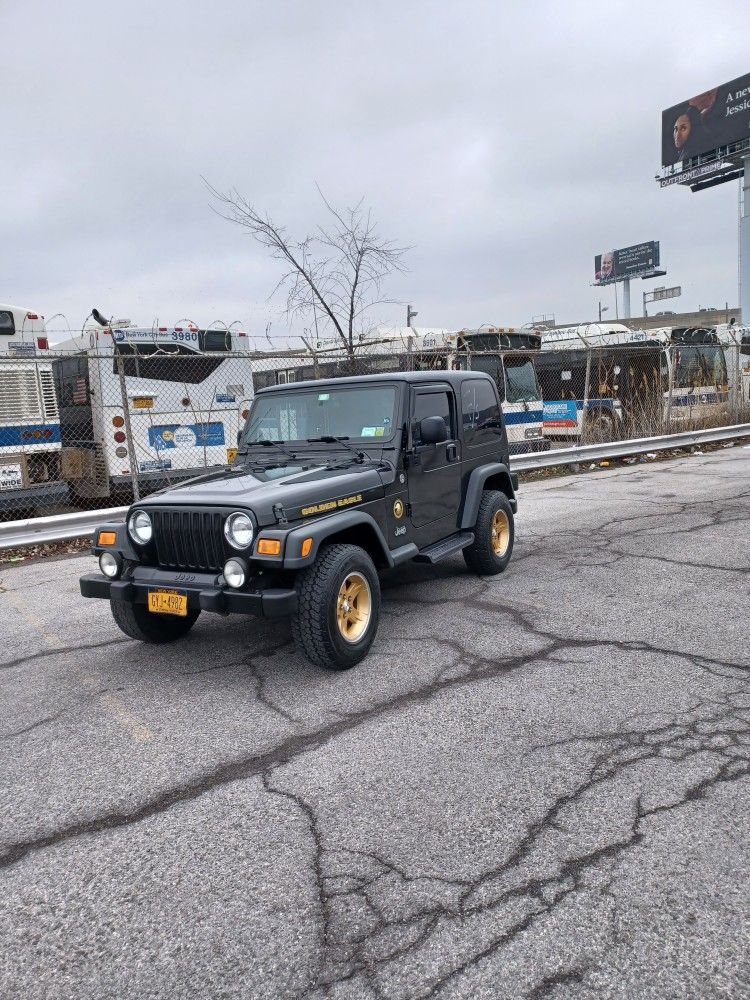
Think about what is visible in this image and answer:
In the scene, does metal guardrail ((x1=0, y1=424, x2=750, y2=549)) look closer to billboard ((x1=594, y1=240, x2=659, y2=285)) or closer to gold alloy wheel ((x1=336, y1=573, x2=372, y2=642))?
gold alloy wheel ((x1=336, y1=573, x2=372, y2=642))

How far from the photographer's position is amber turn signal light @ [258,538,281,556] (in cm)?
417

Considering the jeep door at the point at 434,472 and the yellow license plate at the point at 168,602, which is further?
the jeep door at the point at 434,472

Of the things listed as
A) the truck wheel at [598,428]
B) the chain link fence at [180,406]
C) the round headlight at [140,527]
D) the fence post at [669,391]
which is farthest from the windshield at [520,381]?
the round headlight at [140,527]

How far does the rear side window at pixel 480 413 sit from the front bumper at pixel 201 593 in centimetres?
272

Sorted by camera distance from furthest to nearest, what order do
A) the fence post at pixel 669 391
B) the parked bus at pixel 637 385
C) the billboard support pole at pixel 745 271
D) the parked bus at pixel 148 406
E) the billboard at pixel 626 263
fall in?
the billboard at pixel 626 263
the billboard support pole at pixel 745 271
the parked bus at pixel 637 385
the fence post at pixel 669 391
the parked bus at pixel 148 406

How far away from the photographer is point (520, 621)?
5398mm

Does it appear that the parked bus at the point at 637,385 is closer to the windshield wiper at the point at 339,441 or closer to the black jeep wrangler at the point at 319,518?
the black jeep wrangler at the point at 319,518

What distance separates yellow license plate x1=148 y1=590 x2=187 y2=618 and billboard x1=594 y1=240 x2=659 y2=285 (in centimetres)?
10351

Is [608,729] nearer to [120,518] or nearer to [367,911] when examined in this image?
[367,911]

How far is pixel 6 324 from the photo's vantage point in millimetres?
10477

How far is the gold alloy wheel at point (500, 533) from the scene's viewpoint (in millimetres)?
6748

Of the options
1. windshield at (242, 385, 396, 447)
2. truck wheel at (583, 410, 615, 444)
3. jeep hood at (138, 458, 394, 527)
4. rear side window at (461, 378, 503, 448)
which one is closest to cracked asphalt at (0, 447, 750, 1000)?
jeep hood at (138, 458, 394, 527)

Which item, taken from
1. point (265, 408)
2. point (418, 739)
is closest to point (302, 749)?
point (418, 739)

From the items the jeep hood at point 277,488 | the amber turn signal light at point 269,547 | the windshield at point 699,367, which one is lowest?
the amber turn signal light at point 269,547
